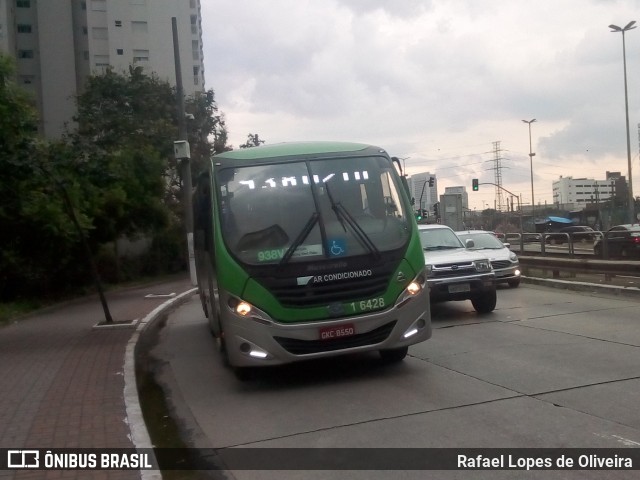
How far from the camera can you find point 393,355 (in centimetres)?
984

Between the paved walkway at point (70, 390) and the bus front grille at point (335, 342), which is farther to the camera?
the bus front grille at point (335, 342)

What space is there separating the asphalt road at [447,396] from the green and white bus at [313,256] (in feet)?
2.04

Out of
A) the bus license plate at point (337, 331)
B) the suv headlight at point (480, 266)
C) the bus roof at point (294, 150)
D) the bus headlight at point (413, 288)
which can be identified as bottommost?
the bus license plate at point (337, 331)

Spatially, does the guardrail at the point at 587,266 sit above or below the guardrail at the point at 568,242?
below

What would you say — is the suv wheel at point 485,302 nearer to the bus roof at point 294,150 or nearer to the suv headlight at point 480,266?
the suv headlight at point 480,266

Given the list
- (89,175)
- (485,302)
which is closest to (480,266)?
(485,302)

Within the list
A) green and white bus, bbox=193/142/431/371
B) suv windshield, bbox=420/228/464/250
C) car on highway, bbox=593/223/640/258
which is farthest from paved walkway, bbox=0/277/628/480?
car on highway, bbox=593/223/640/258

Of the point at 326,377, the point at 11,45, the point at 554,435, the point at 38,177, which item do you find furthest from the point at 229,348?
the point at 11,45

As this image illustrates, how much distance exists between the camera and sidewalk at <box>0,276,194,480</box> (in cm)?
676

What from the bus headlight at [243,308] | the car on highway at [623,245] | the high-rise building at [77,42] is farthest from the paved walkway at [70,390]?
the high-rise building at [77,42]

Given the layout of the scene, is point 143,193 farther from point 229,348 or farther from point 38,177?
point 229,348

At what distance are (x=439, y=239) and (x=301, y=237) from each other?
823 cm

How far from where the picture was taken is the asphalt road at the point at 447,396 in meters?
6.33

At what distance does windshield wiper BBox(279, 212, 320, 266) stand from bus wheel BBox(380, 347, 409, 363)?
207 centimetres
